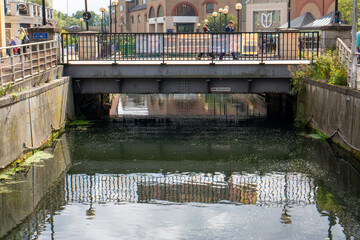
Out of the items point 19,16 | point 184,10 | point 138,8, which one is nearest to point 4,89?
point 19,16

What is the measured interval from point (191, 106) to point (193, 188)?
62.4 ft

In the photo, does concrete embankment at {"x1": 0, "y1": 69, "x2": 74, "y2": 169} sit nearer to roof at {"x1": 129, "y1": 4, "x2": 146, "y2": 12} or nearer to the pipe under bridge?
the pipe under bridge

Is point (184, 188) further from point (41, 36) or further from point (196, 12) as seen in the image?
point (196, 12)

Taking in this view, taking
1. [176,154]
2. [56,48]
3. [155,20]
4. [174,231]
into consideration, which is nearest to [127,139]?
[176,154]

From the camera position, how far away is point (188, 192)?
521 inches

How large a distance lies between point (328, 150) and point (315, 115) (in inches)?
144

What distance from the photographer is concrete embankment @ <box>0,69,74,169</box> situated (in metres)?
14.4

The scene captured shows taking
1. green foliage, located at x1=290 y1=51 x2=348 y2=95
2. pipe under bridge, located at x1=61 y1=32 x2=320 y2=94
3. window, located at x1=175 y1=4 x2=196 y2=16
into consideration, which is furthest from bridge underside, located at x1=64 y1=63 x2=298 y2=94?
window, located at x1=175 y1=4 x2=196 y2=16

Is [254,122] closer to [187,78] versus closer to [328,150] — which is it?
[187,78]

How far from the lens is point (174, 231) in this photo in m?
10.4

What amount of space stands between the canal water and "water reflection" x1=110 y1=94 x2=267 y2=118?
245 inches

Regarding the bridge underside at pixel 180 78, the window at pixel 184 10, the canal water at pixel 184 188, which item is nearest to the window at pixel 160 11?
the window at pixel 184 10

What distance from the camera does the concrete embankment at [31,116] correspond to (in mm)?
14445

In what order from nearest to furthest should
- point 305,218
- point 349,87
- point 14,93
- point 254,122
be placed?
point 305,218 → point 14,93 → point 349,87 → point 254,122
